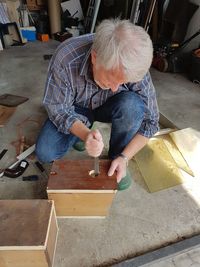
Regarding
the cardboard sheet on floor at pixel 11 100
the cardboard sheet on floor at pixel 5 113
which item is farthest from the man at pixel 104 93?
the cardboard sheet on floor at pixel 11 100

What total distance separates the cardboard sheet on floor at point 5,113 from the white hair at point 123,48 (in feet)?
3.89

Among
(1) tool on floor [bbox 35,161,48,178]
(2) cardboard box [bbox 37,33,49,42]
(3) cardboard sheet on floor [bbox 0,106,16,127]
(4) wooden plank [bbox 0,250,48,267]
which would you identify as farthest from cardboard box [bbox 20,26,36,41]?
(4) wooden plank [bbox 0,250,48,267]

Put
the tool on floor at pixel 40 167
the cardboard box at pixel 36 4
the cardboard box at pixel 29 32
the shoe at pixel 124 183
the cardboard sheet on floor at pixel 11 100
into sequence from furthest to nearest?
the cardboard box at pixel 36 4
the cardboard box at pixel 29 32
the cardboard sheet on floor at pixel 11 100
the tool on floor at pixel 40 167
the shoe at pixel 124 183

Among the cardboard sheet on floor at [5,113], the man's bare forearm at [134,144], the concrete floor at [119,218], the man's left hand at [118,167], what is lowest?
the concrete floor at [119,218]

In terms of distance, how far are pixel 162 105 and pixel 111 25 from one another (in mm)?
1402

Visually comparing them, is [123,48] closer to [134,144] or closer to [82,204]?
[134,144]

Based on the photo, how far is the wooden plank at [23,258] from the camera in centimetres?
92

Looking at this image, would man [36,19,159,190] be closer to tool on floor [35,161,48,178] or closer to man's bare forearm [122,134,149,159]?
man's bare forearm [122,134,149,159]

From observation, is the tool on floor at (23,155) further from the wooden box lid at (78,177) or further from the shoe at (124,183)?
the shoe at (124,183)

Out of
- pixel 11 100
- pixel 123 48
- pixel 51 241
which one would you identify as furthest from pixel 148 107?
pixel 11 100

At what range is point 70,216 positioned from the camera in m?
1.26

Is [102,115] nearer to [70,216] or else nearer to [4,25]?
[70,216]

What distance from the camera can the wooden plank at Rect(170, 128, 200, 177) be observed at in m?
1.59

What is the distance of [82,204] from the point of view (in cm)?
117
